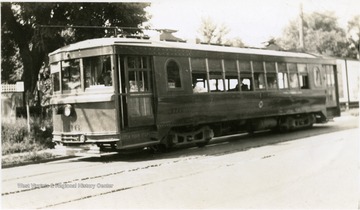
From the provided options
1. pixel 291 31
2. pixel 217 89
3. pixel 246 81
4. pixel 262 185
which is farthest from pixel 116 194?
pixel 291 31

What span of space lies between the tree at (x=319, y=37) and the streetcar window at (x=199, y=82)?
33.3 m

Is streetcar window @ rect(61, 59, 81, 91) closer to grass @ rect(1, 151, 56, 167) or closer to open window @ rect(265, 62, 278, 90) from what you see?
grass @ rect(1, 151, 56, 167)

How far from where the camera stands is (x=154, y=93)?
1066 cm

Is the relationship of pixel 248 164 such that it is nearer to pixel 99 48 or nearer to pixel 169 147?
pixel 169 147

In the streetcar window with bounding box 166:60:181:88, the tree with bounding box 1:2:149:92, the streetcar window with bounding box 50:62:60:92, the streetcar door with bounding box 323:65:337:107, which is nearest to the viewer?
the streetcar window with bounding box 50:62:60:92

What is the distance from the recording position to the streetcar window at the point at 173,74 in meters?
11.1

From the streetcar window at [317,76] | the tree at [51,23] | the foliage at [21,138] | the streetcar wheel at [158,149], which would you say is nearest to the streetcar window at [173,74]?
the streetcar wheel at [158,149]

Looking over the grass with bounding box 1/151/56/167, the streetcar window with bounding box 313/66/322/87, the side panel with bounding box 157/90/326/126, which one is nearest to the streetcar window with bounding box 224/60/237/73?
the side panel with bounding box 157/90/326/126

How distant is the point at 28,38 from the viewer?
17234 mm

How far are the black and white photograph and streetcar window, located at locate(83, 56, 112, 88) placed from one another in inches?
1.0

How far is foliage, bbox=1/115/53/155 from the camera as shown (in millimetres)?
12469

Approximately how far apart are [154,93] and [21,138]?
5114mm

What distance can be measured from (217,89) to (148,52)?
2.79m

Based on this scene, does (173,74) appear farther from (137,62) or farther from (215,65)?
(215,65)
